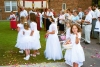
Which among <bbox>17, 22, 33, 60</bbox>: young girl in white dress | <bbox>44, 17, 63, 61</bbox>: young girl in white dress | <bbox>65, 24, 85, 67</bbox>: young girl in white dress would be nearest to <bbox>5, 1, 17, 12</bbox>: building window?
<bbox>17, 22, 33, 60</bbox>: young girl in white dress

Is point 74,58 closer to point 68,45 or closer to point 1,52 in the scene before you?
point 68,45

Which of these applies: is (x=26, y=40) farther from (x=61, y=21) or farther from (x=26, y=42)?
(x=61, y=21)

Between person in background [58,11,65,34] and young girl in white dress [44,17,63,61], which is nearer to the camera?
young girl in white dress [44,17,63,61]

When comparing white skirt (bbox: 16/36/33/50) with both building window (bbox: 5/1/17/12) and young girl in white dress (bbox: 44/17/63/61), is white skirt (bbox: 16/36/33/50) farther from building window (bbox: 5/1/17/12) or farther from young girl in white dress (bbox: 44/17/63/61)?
building window (bbox: 5/1/17/12)

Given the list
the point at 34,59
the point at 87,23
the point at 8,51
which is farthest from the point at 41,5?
the point at 34,59

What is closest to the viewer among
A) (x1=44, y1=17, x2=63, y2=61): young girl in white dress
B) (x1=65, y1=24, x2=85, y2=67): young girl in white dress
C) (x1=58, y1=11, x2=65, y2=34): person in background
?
(x1=65, y1=24, x2=85, y2=67): young girl in white dress

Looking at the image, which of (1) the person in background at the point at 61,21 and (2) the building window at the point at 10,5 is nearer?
(1) the person in background at the point at 61,21

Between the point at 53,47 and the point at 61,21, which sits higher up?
the point at 61,21

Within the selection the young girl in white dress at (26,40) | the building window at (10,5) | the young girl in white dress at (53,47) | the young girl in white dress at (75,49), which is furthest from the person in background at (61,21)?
the building window at (10,5)

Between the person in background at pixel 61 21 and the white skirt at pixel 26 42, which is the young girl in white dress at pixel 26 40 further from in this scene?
the person in background at pixel 61 21

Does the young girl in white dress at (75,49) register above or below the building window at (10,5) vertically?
below

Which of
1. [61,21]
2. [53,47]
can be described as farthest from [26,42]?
[61,21]

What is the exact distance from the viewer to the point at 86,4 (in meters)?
36.7

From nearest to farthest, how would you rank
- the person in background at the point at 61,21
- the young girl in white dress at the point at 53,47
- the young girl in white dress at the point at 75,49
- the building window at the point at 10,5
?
the young girl in white dress at the point at 75,49, the young girl in white dress at the point at 53,47, the person in background at the point at 61,21, the building window at the point at 10,5
